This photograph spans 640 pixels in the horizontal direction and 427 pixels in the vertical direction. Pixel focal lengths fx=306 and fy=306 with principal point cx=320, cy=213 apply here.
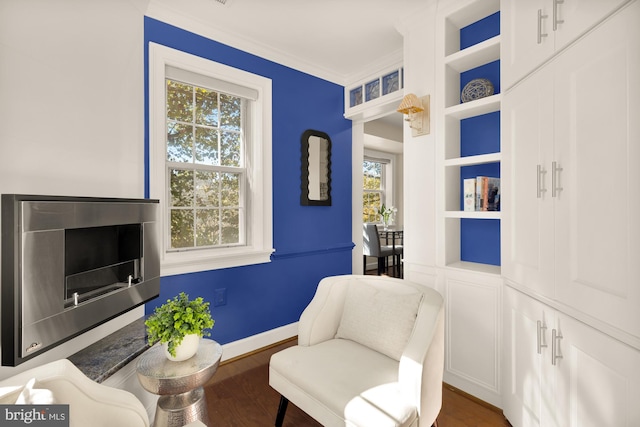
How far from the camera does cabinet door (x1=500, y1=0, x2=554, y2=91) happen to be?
4.60ft

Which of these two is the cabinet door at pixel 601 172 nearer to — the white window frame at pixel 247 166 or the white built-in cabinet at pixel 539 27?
the white built-in cabinet at pixel 539 27

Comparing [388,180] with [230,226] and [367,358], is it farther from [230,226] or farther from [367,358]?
[367,358]

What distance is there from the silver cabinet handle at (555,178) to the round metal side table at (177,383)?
5.73 ft

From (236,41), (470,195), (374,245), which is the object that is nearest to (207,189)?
(236,41)

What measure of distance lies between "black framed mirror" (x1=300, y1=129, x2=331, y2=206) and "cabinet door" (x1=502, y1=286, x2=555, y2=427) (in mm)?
1867

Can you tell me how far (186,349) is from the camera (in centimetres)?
149

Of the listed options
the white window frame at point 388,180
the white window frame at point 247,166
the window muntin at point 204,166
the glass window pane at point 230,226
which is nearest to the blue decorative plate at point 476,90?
the white window frame at point 247,166

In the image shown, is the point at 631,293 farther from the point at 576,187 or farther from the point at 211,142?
the point at 211,142

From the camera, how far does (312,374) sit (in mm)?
1493

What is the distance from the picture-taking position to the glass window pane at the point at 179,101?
2389mm

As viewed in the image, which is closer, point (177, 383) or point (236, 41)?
point (177, 383)

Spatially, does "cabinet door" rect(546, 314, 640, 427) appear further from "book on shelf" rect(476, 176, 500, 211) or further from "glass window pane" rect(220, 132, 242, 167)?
"glass window pane" rect(220, 132, 242, 167)

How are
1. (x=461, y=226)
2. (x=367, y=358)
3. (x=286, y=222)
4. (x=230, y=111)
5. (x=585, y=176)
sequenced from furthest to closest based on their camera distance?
(x=286, y=222)
(x=230, y=111)
(x=461, y=226)
(x=367, y=358)
(x=585, y=176)

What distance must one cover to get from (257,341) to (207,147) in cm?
175
